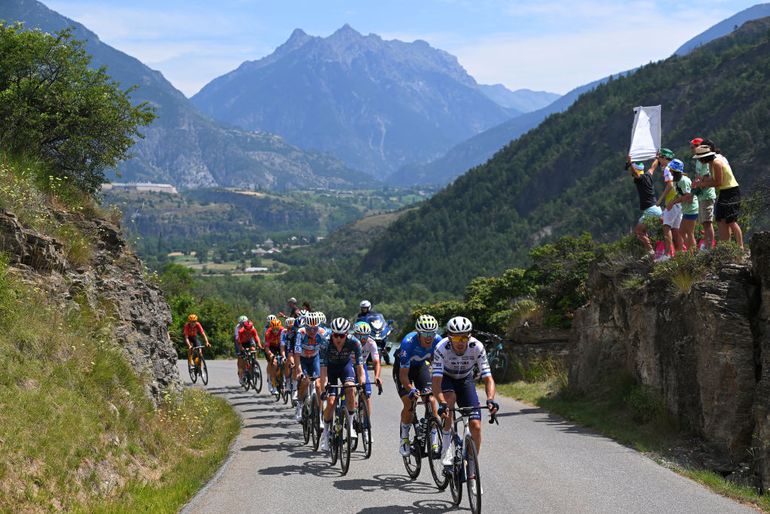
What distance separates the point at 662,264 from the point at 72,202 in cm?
1061

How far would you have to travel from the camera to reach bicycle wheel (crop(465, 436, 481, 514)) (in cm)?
880

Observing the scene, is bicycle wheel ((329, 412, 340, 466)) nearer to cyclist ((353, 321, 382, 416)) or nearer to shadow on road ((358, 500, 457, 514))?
cyclist ((353, 321, 382, 416))

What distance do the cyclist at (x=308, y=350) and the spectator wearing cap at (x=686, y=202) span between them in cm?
626

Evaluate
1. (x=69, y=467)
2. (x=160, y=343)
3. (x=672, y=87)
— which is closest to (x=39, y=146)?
(x=160, y=343)

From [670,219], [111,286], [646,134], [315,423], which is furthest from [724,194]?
[111,286]

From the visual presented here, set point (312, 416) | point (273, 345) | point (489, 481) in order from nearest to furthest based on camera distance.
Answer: point (489, 481) < point (312, 416) < point (273, 345)

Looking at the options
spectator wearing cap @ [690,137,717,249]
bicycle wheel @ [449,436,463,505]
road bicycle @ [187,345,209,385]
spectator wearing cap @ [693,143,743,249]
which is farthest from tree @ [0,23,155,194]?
spectator wearing cap @ [693,143,743,249]

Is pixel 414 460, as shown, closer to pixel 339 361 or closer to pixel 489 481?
pixel 489 481

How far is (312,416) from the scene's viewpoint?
13.8m

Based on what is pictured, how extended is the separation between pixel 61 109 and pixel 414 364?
34.7 ft

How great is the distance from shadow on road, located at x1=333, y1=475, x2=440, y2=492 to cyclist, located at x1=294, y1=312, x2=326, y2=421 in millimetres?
2256

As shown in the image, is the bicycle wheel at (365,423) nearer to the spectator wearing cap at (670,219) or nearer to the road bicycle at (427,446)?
the road bicycle at (427,446)

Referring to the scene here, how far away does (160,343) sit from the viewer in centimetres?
1700

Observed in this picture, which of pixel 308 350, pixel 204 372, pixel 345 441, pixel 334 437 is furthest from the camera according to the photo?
pixel 204 372
